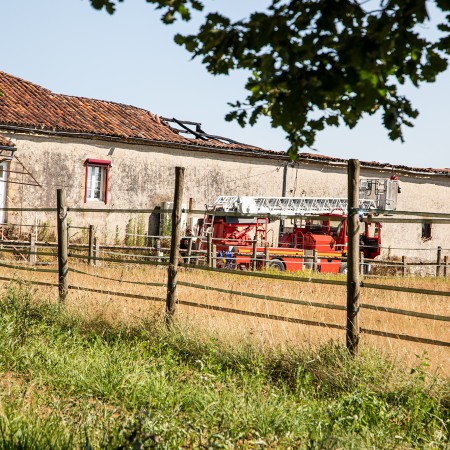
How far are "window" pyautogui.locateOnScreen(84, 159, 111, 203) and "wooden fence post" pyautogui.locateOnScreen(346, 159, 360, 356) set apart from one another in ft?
57.9

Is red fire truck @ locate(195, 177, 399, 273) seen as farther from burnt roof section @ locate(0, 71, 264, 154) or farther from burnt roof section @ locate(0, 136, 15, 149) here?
burnt roof section @ locate(0, 136, 15, 149)

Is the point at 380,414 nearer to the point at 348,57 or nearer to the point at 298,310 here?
the point at 348,57

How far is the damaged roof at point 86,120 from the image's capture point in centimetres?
2236

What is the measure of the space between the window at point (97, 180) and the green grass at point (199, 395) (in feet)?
53.9

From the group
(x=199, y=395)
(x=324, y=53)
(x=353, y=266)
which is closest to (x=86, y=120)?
(x=353, y=266)

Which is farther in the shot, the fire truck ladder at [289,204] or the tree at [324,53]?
the fire truck ladder at [289,204]

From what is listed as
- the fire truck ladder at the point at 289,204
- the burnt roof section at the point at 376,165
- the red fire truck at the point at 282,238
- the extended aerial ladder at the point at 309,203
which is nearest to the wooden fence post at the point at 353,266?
the red fire truck at the point at 282,238

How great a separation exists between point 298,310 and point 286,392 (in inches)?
173

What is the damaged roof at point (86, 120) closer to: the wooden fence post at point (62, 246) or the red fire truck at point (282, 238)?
the red fire truck at point (282, 238)

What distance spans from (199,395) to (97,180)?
19.3m

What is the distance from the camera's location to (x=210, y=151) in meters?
26.2

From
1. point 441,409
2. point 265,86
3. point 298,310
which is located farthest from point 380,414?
point 298,310

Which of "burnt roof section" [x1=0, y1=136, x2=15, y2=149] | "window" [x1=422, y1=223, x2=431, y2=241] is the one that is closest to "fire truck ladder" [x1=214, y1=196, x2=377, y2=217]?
"burnt roof section" [x1=0, y1=136, x2=15, y2=149]

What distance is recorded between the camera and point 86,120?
24.4 meters
